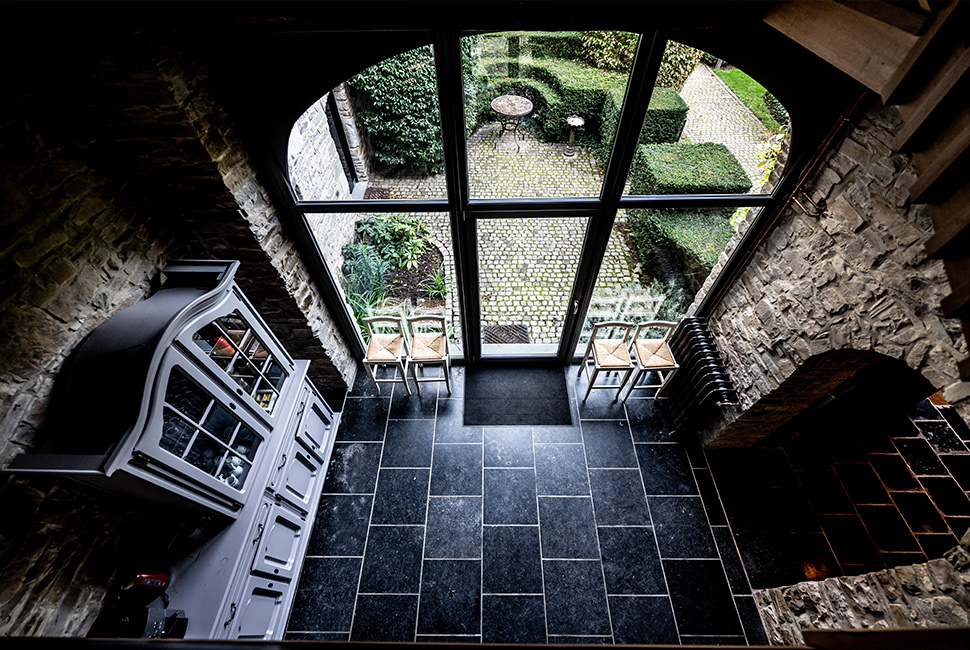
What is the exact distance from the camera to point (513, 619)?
2891 millimetres

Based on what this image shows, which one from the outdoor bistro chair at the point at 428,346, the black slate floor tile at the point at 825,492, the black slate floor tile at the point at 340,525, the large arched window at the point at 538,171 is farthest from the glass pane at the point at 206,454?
the black slate floor tile at the point at 825,492

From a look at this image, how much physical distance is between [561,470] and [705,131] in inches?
110

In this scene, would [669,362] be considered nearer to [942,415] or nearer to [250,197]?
[942,415]

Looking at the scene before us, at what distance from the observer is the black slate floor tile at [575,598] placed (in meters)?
2.86

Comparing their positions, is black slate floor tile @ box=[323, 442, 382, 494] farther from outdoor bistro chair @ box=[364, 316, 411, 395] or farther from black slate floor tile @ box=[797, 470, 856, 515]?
black slate floor tile @ box=[797, 470, 856, 515]

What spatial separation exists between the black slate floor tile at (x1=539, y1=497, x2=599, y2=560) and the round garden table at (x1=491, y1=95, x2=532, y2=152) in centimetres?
284

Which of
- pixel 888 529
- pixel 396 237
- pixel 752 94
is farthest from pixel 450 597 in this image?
pixel 752 94

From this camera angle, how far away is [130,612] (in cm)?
207

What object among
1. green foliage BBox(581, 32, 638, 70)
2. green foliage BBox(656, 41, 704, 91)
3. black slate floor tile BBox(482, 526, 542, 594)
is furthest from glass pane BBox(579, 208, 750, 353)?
black slate floor tile BBox(482, 526, 542, 594)

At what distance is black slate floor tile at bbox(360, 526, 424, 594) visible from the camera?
3.02 metres

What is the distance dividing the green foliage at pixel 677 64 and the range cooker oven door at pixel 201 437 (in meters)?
2.93

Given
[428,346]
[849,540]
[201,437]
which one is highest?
[428,346]

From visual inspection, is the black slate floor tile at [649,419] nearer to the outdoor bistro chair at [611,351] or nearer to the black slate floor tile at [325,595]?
the outdoor bistro chair at [611,351]

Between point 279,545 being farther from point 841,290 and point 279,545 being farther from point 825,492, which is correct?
point 825,492
